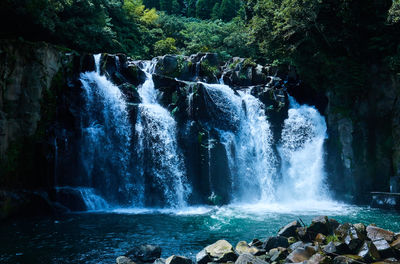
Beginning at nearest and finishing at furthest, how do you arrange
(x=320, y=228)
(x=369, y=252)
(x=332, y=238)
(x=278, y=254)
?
(x=369, y=252) < (x=278, y=254) < (x=332, y=238) < (x=320, y=228)

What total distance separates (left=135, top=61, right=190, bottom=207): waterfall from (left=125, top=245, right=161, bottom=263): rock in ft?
26.5

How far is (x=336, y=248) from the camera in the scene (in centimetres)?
808

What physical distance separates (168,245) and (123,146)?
8.77 metres

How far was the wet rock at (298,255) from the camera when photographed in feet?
26.0

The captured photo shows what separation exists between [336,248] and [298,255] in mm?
974

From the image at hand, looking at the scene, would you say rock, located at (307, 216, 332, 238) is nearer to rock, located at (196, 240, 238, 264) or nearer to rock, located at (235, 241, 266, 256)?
rock, located at (235, 241, 266, 256)

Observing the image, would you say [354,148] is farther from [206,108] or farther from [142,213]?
[142,213]

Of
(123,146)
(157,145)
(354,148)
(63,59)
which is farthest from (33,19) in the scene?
(354,148)

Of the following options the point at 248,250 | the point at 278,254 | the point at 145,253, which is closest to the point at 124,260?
the point at 145,253

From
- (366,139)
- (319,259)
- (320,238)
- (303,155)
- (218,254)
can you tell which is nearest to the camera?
(319,259)

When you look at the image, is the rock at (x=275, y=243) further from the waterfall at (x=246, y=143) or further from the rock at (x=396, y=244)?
the waterfall at (x=246, y=143)

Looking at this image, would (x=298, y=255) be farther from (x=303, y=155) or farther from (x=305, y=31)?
(x=305, y=31)

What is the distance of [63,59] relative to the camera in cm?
1831

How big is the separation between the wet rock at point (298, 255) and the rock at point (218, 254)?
1.36 m
